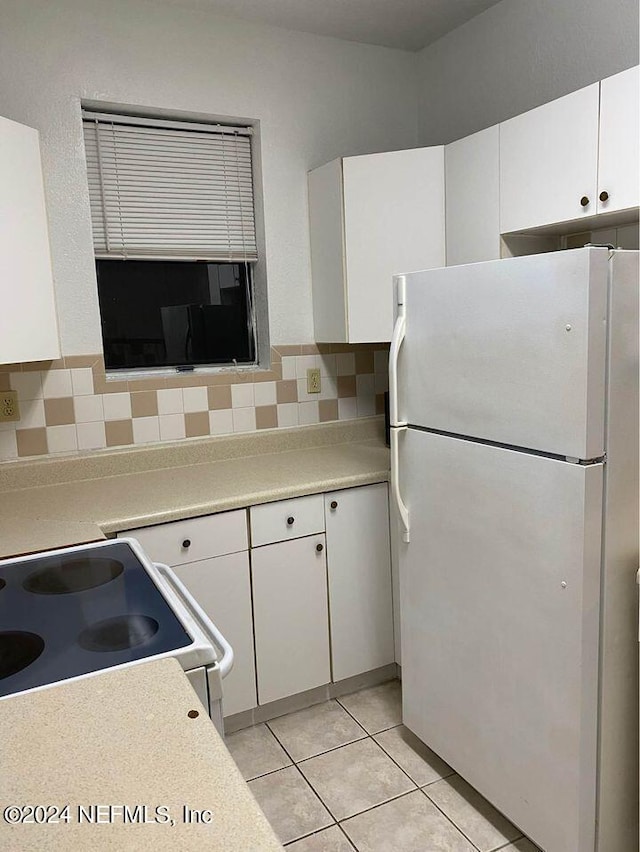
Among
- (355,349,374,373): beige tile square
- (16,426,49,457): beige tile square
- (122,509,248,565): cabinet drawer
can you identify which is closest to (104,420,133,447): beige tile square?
(16,426,49,457): beige tile square

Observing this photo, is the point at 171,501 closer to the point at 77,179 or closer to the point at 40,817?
the point at 77,179

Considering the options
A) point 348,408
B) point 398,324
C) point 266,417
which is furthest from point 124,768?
point 348,408

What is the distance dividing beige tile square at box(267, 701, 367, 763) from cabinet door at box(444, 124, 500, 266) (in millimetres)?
1730

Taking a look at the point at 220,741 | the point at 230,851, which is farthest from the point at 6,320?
the point at 230,851

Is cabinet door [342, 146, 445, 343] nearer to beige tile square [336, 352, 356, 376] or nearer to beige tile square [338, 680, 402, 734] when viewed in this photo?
beige tile square [336, 352, 356, 376]

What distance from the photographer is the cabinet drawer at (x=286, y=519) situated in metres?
2.27

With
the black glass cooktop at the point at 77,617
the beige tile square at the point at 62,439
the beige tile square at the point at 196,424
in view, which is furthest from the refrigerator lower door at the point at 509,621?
the beige tile square at the point at 62,439

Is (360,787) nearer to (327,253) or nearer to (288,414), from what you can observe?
(288,414)

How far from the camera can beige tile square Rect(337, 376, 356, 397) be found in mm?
2984

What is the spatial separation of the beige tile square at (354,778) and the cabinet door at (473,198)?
1737 mm

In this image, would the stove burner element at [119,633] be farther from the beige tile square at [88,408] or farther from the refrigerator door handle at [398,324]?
the beige tile square at [88,408]

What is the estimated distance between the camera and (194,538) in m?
2.17

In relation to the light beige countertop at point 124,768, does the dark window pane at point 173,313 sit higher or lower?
higher

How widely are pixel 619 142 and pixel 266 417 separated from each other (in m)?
1.63
